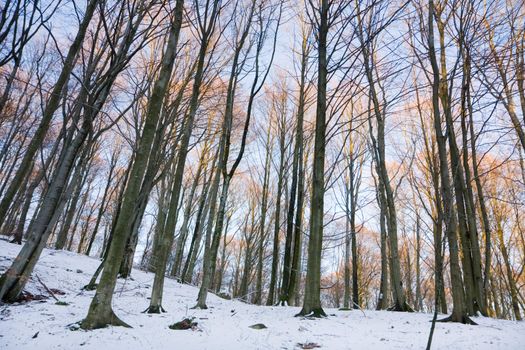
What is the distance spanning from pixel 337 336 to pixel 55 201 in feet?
13.7

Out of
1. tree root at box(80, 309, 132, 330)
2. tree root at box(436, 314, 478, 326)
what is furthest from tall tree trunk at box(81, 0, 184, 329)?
tree root at box(436, 314, 478, 326)

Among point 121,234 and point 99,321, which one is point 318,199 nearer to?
point 121,234

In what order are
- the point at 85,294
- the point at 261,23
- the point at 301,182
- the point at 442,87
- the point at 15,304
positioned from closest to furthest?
the point at 15,304 → the point at 85,294 → the point at 442,87 → the point at 261,23 → the point at 301,182

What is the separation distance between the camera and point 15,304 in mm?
3775

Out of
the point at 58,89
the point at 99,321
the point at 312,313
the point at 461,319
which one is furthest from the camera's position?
the point at 312,313

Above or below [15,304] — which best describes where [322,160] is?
above

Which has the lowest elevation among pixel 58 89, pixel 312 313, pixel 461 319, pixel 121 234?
pixel 312 313

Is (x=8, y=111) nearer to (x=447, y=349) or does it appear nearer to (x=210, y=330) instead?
(x=210, y=330)

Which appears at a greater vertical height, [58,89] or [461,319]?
[58,89]

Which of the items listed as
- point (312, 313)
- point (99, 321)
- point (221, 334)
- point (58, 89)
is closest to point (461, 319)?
point (312, 313)

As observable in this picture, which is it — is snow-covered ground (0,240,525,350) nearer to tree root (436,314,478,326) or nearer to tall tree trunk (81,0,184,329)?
tall tree trunk (81,0,184,329)

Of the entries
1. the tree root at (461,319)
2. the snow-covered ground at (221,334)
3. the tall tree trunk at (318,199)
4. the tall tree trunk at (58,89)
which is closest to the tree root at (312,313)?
the tall tree trunk at (318,199)

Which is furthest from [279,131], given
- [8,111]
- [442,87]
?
[8,111]

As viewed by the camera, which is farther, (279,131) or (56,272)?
(279,131)
